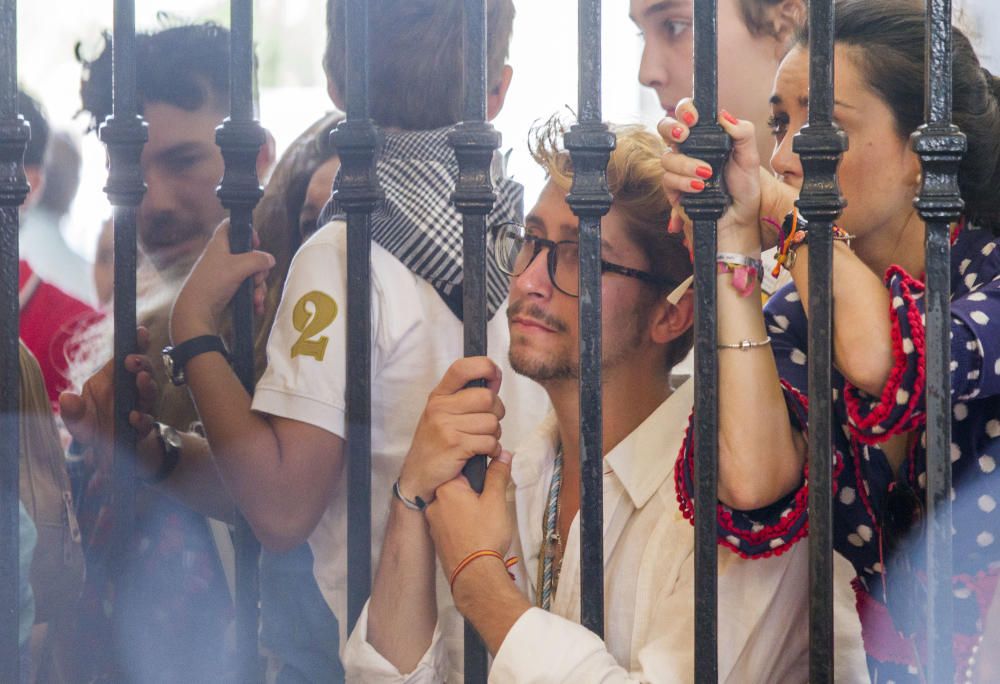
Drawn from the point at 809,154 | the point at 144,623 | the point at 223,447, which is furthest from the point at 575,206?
the point at 144,623

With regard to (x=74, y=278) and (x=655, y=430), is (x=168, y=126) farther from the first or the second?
(x=74, y=278)

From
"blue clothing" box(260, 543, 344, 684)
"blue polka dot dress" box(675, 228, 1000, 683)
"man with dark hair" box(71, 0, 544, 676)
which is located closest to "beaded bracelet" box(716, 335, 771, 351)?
"blue polka dot dress" box(675, 228, 1000, 683)

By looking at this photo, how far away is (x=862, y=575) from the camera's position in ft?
4.86

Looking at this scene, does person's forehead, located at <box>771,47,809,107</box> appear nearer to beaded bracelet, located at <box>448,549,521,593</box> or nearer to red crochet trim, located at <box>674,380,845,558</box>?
red crochet trim, located at <box>674,380,845,558</box>

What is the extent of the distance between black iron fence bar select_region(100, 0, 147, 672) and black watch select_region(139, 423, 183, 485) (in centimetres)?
61

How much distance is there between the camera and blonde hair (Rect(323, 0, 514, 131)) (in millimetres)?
1905

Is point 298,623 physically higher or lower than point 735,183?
lower

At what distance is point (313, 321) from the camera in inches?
68.9

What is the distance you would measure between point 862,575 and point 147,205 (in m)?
1.46

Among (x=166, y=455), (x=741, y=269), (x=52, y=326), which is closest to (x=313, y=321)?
(x=166, y=455)

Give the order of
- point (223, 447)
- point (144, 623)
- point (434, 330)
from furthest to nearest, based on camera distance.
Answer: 1. point (144, 623)
2. point (434, 330)
3. point (223, 447)

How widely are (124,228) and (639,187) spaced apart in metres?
0.80

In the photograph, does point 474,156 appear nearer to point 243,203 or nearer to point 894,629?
point 243,203

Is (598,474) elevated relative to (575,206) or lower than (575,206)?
lower
